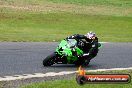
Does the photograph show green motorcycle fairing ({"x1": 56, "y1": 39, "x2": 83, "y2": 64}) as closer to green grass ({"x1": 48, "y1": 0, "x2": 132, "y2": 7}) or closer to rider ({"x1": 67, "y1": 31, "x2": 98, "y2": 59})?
rider ({"x1": 67, "y1": 31, "x2": 98, "y2": 59})

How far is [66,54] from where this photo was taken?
15.0 metres

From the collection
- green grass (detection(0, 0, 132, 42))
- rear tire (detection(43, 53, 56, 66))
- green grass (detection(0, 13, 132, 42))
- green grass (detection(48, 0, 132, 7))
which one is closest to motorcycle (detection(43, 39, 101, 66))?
rear tire (detection(43, 53, 56, 66))

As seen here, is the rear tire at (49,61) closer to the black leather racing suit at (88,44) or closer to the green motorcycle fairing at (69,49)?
the green motorcycle fairing at (69,49)

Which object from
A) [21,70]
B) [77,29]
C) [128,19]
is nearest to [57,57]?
[21,70]

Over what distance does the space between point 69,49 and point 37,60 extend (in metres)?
1.75

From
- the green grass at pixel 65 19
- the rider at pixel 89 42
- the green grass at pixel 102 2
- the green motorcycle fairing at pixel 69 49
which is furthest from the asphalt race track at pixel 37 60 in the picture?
the green grass at pixel 102 2

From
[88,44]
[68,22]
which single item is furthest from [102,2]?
[88,44]

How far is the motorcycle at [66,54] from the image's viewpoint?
49.1ft

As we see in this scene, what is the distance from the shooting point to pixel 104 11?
54.4 meters

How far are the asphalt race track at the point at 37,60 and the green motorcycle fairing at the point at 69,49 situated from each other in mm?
346

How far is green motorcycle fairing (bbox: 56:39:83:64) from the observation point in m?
14.9

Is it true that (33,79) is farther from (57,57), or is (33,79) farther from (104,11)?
(104,11)

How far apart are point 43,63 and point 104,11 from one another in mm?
39954

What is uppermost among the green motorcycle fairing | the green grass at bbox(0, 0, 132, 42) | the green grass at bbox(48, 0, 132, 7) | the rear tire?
the green motorcycle fairing
